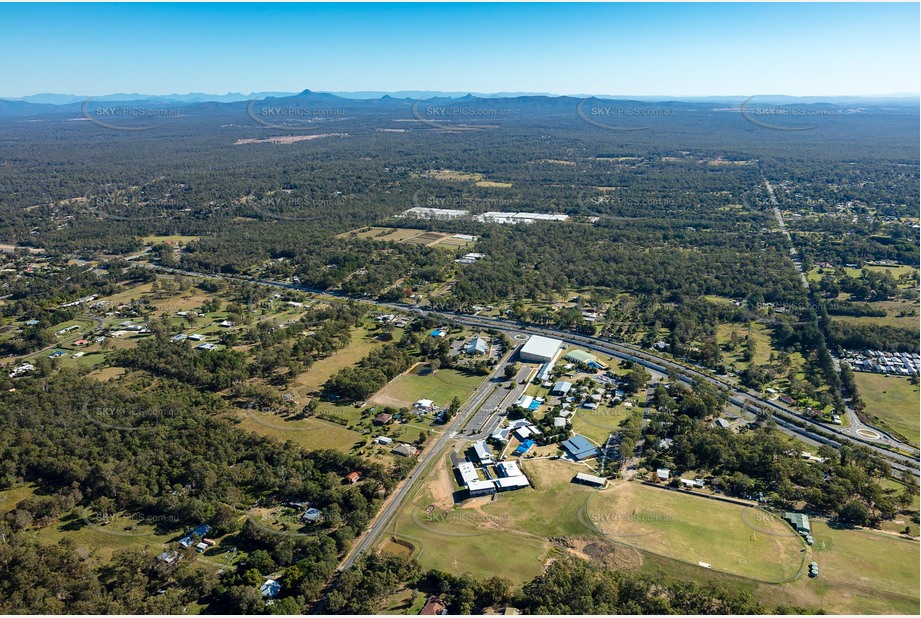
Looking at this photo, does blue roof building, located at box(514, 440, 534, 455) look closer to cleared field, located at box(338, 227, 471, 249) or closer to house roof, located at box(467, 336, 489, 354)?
house roof, located at box(467, 336, 489, 354)

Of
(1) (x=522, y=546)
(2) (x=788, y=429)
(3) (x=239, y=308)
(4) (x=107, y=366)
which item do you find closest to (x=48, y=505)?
(4) (x=107, y=366)

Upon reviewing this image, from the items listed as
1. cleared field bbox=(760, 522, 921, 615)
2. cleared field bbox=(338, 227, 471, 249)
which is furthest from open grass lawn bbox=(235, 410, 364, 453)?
cleared field bbox=(338, 227, 471, 249)

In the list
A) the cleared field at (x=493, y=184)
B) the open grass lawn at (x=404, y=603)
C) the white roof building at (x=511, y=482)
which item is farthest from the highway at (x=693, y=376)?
the cleared field at (x=493, y=184)

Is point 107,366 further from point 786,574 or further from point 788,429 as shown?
point 788,429

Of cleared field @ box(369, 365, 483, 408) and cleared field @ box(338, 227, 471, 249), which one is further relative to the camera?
→ cleared field @ box(338, 227, 471, 249)

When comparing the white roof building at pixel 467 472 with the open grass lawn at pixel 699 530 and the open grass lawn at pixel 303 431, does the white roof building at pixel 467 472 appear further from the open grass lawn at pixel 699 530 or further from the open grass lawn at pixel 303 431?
the open grass lawn at pixel 303 431
